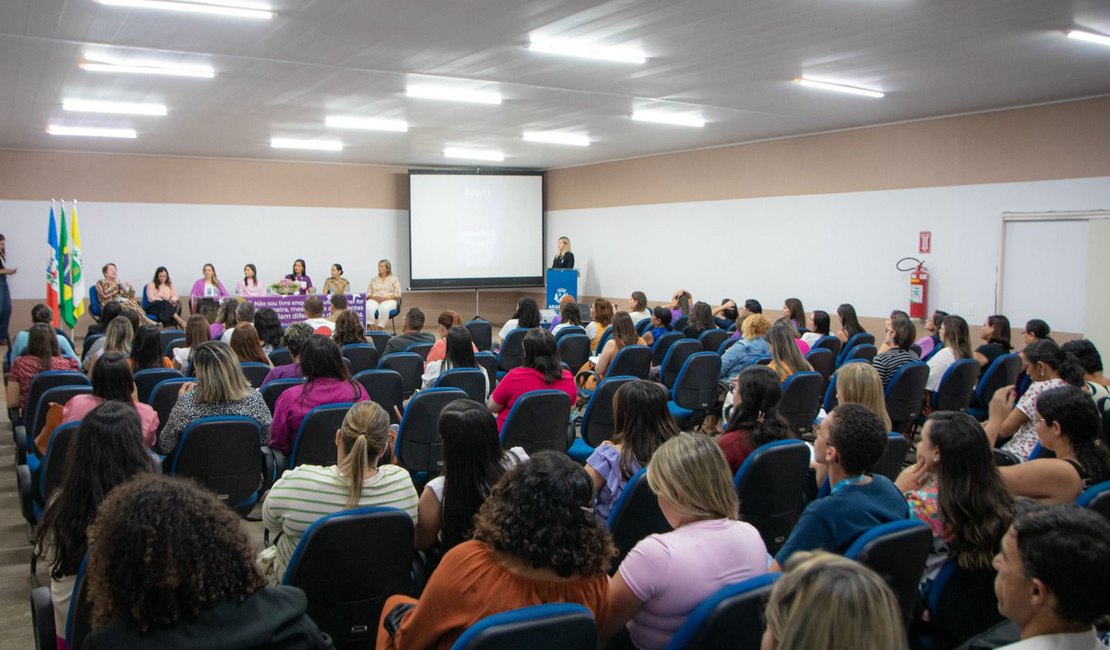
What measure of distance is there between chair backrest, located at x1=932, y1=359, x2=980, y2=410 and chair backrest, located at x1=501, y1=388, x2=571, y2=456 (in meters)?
3.01

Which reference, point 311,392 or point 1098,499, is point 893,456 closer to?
point 1098,499

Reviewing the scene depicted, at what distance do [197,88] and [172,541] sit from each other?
779cm

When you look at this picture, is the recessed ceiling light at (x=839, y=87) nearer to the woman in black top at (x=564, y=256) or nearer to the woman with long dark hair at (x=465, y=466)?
the woman with long dark hair at (x=465, y=466)

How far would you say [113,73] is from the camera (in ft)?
25.2

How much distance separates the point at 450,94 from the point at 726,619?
7655 mm

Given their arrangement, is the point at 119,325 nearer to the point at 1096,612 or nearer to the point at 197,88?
the point at 197,88

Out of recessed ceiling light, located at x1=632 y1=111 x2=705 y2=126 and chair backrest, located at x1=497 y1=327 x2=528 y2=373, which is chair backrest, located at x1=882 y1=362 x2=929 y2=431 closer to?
chair backrest, located at x1=497 y1=327 x2=528 y2=373

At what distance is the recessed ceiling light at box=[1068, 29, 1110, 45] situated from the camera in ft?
20.1

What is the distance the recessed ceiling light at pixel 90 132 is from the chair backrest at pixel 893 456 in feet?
36.3

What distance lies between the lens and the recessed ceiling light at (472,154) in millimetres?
13781

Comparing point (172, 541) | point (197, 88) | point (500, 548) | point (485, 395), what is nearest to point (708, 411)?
point (485, 395)

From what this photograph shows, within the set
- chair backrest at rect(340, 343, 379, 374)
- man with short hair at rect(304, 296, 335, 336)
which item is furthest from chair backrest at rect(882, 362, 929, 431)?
man with short hair at rect(304, 296, 335, 336)

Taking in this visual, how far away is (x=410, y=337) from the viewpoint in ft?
23.7

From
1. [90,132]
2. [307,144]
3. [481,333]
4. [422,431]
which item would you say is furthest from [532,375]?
[90,132]
